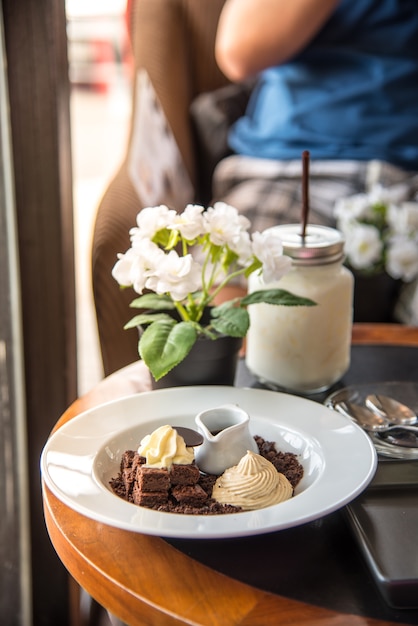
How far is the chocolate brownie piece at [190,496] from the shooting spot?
2.40ft

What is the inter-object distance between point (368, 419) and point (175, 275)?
11.2 inches

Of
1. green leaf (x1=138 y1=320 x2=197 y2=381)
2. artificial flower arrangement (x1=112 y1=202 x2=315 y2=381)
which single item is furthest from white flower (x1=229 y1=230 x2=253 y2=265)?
green leaf (x1=138 y1=320 x2=197 y2=381)

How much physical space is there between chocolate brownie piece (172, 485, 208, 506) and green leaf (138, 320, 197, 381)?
0.52 ft

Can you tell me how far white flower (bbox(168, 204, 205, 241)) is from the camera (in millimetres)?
888

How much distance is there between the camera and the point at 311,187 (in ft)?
6.08

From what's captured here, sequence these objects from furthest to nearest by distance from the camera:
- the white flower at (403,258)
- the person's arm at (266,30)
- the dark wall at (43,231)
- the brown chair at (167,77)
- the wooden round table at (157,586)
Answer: the person's arm at (266,30), the white flower at (403,258), the brown chair at (167,77), the dark wall at (43,231), the wooden round table at (157,586)

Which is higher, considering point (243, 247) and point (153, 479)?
point (243, 247)

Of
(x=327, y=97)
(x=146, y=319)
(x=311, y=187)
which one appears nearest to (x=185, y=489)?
(x=146, y=319)

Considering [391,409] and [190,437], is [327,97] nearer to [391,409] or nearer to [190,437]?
[391,409]

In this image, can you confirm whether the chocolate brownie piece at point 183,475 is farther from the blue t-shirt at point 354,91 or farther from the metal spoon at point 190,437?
the blue t-shirt at point 354,91

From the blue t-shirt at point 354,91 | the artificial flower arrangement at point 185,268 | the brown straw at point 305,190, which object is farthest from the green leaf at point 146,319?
the blue t-shirt at point 354,91

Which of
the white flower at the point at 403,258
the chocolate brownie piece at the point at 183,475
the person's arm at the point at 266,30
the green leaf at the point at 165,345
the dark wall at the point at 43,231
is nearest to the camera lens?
the chocolate brownie piece at the point at 183,475

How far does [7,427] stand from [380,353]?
656 millimetres

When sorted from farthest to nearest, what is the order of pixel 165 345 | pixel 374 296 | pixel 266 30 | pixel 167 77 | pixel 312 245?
pixel 167 77
pixel 266 30
pixel 374 296
pixel 312 245
pixel 165 345
